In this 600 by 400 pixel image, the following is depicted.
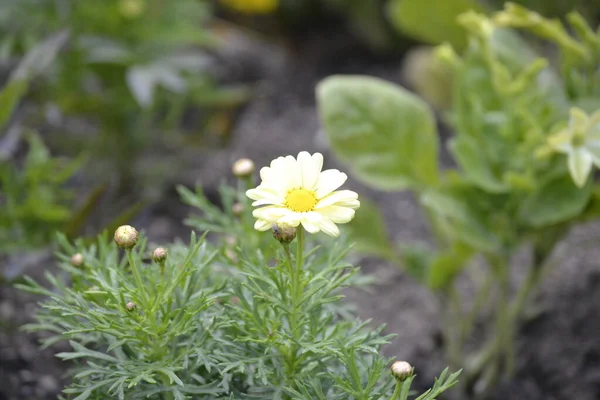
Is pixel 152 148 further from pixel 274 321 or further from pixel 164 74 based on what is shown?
pixel 274 321

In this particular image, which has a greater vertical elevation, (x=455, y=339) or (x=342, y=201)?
(x=342, y=201)

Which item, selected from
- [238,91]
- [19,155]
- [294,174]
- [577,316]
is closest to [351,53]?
[238,91]

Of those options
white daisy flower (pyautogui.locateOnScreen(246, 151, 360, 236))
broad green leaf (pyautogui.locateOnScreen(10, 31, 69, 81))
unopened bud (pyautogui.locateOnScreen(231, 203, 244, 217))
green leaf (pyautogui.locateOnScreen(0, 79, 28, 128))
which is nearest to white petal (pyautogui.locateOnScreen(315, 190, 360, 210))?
white daisy flower (pyautogui.locateOnScreen(246, 151, 360, 236))

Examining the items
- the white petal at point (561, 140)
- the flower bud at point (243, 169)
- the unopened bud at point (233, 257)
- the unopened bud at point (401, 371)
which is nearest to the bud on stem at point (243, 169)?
the flower bud at point (243, 169)

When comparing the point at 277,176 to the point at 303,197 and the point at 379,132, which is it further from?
the point at 379,132

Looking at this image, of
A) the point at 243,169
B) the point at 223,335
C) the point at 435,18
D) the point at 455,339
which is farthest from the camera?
the point at 435,18

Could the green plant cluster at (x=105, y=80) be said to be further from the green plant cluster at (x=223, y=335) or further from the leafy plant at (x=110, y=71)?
the green plant cluster at (x=223, y=335)

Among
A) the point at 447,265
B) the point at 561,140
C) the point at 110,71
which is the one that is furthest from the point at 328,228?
the point at 110,71
